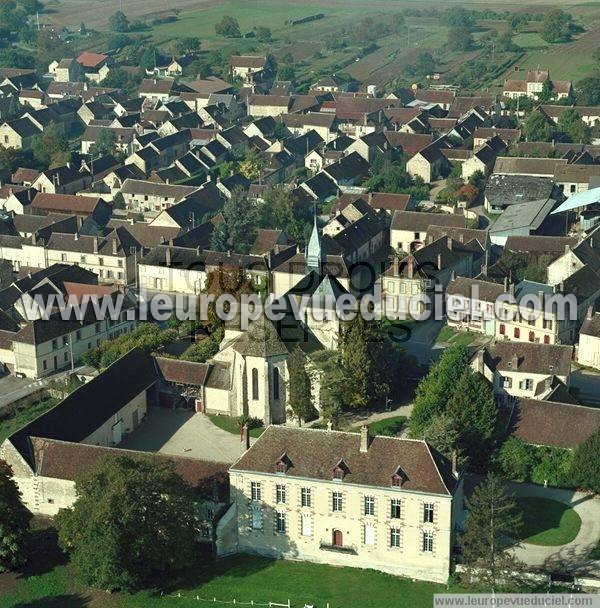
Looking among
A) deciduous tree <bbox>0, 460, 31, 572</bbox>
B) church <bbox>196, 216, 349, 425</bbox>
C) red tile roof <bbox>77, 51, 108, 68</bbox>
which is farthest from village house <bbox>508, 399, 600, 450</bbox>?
red tile roof <bbox>77, 51, 108, 68</bbox>

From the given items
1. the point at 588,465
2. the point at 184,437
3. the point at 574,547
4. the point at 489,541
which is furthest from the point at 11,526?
the point at 588,465

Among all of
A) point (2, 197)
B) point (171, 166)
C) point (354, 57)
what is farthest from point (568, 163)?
point (354, 57)

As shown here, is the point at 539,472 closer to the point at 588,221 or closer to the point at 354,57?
the point at 588,221

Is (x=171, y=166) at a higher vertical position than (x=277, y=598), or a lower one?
higher

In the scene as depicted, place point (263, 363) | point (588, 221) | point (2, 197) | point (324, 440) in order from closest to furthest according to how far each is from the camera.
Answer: point (324, 440) → point (263, 363) → point (588, 221) → point (2, 197)

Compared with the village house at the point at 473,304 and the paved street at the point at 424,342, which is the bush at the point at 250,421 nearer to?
the paved street at the point at 424,342

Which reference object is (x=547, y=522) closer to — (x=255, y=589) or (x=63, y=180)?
(x=255, y=589)

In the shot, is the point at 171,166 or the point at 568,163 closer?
the point at 568,163

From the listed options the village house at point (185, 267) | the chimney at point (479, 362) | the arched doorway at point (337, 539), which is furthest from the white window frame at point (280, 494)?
the village house at point (185, 267)
